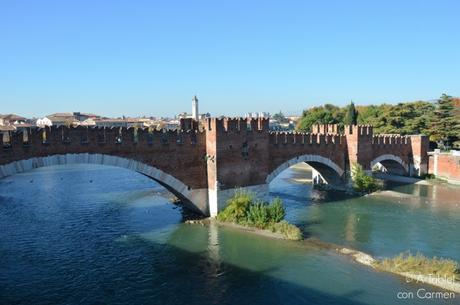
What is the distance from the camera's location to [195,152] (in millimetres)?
21125

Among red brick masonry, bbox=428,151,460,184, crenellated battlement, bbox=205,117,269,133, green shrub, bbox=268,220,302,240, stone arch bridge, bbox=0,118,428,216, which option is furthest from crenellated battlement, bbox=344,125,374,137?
green shrub, bbox=268,220,302,240

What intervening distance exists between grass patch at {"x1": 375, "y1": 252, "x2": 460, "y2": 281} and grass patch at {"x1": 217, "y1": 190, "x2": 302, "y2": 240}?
4.60 metres

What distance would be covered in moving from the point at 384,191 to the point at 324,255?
1583 cm

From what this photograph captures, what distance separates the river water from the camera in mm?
13109

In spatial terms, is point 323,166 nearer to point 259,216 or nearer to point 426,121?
point 259,216

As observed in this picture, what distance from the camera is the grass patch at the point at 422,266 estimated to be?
14023 millimetres

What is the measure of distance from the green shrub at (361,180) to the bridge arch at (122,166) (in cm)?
1308

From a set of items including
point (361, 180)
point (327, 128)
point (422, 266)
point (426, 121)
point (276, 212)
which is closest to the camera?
point (422, 266)

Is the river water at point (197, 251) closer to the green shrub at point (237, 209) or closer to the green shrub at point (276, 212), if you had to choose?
the green shrub at point (237, 209)

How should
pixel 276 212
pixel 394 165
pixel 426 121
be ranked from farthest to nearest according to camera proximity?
1. pixel 426 121
2. pixel 394 165
3. pixel 276 212

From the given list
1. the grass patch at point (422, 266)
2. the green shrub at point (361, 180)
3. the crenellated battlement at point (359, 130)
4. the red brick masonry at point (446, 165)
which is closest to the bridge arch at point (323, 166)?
the green shrub at point (361, 180)

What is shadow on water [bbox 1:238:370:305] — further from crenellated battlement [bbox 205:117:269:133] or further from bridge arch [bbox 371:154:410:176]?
bridge arch [bbox 371:154:410:176]

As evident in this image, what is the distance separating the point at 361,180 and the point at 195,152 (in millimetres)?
14136

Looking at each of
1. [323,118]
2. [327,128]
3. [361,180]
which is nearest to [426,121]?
[327,128]
